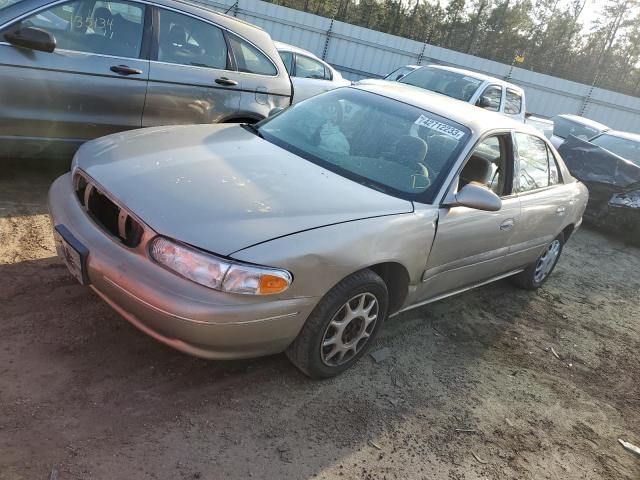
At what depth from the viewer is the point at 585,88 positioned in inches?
830

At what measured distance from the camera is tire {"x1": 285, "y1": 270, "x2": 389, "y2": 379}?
2.76 meters

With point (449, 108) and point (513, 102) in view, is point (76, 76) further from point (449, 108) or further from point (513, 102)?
point (513, 102)

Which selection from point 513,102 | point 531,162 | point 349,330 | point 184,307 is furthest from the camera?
point 513,102

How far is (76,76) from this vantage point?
4285 mm

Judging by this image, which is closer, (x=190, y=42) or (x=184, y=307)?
Result: (x=184, y=307)

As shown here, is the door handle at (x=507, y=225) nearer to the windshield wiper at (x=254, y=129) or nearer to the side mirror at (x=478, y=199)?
the side mirror at (x=478, y=199)

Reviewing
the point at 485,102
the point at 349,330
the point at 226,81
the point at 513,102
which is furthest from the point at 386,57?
the point at 349,330

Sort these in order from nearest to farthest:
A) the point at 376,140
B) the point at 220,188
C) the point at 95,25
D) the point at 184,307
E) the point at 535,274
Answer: the point at 184,307 → the point at 220,188 → the point at 376,140 → the point at 95,25 → the point at 535,274

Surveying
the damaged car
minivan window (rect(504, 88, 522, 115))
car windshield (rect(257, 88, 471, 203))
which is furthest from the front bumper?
minivan window (rect(504, 88, 522, 115))

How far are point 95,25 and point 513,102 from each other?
27.5ft

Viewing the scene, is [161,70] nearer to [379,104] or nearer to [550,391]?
[379,104]

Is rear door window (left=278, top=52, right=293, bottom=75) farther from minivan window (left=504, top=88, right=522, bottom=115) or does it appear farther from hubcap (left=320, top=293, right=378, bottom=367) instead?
hubcap (left=320, top=293, right=378, bottom=367)

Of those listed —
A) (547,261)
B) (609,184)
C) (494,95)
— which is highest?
(494,95)

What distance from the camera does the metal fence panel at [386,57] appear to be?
716 inches
